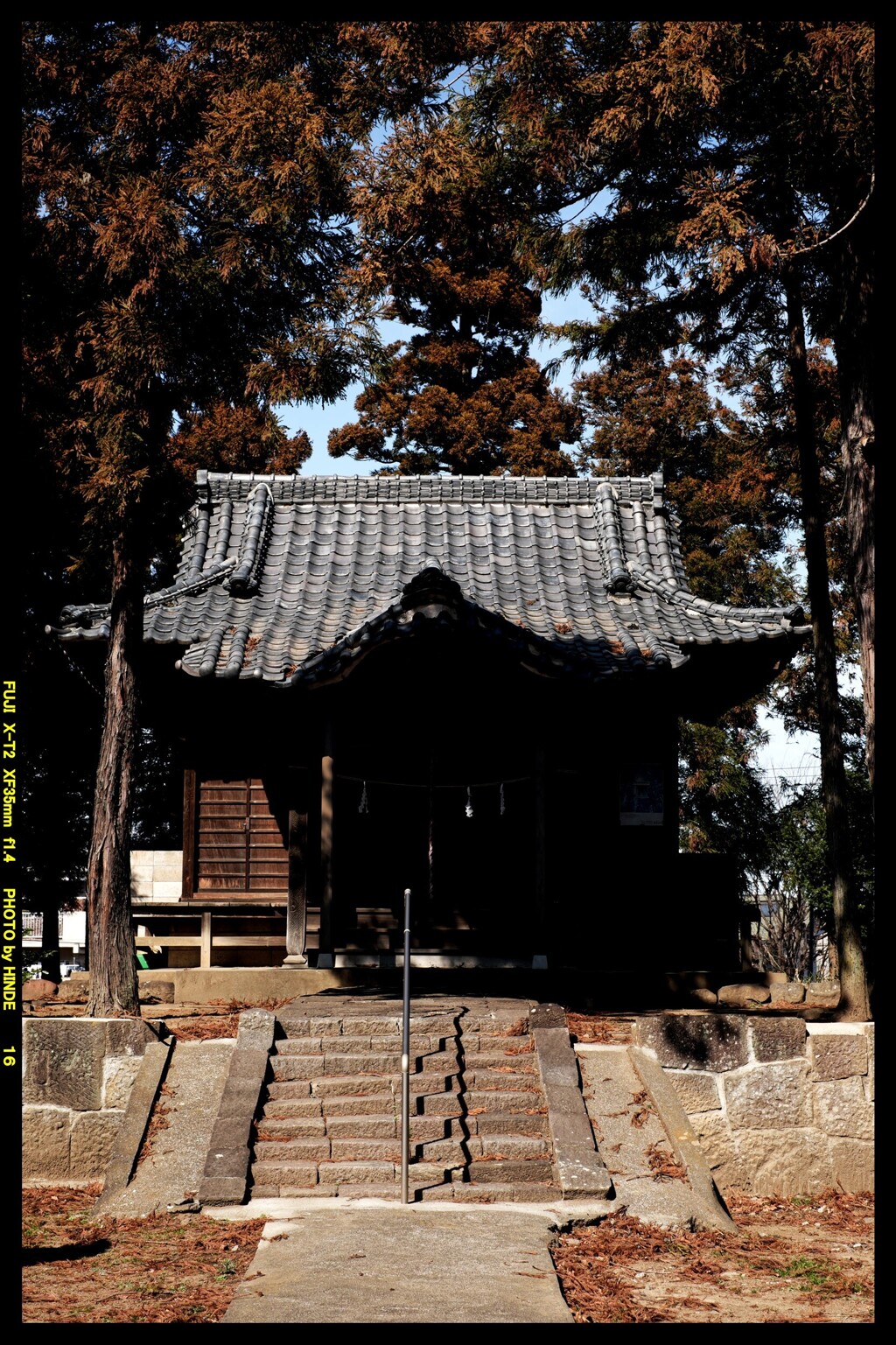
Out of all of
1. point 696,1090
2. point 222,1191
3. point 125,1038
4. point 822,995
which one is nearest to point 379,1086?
point 222,1191

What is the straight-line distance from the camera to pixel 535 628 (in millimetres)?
14859

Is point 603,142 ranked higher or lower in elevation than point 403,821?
higher

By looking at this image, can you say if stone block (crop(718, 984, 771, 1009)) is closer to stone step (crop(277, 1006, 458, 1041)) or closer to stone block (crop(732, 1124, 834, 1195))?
stone block (crop(732, 1124, 834, 1195))

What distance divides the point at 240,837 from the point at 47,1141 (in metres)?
6.29

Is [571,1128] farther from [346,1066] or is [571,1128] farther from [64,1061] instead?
[64,1061]

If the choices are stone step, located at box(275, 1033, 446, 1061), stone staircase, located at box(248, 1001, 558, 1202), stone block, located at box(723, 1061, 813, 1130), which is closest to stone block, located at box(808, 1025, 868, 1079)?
stone block, located at box(723, 1061, 813, 1130)

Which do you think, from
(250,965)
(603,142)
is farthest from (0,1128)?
(250,965)

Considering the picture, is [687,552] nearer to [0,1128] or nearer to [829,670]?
[829,670]

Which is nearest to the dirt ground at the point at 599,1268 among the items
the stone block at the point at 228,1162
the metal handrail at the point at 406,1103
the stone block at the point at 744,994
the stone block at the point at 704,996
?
the stone block at the point at 228,1162

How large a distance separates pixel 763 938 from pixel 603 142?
17433 mm

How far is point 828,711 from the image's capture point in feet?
40.6

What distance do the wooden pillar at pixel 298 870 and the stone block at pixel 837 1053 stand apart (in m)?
6.40

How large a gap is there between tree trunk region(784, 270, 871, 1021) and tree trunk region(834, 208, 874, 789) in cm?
245

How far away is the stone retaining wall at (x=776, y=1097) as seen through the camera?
958 cm
